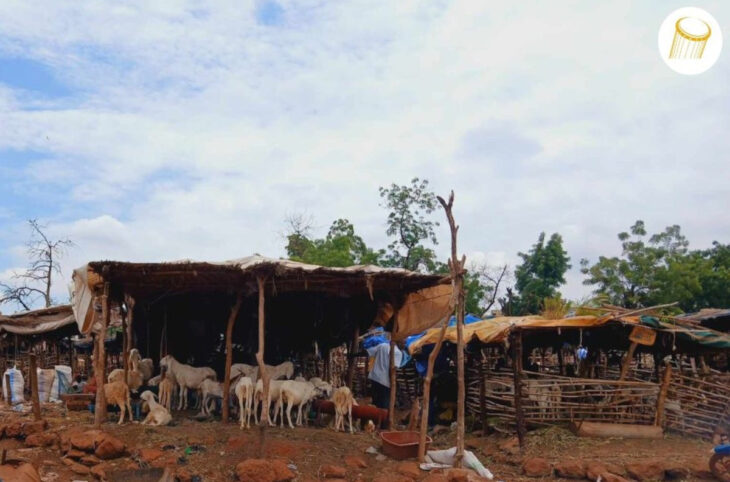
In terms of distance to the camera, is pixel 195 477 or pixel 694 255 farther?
pixel 694 255

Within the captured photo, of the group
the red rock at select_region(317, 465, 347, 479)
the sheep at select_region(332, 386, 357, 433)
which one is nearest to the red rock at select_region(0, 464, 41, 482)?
the red rock at select_region(317, 465, 347, 479)

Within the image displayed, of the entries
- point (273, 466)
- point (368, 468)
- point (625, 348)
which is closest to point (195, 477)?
point (273, 466)

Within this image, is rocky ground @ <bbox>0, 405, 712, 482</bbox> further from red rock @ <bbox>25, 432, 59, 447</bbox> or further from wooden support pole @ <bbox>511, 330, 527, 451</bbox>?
wooden support pole @ <bbox>511, 330, 527, 451</bbox>

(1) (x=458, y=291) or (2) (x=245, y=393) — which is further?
(2) (x=245, y=393)

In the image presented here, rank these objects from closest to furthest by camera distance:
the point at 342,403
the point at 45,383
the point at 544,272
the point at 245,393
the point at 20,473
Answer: the point at 20,473, the point at 245,393, the point at 342,403, the point at 45,383, the point at 544,272

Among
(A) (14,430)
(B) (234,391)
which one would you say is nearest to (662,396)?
(B) (234,391)

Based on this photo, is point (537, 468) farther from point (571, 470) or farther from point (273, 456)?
point (273, 456)

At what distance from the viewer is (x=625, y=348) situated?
1416 centimetres

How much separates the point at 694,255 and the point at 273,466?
30832 mm

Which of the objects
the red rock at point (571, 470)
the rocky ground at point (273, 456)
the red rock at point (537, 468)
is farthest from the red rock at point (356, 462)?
the red rock at point (571, 470)

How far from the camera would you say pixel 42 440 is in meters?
10.8

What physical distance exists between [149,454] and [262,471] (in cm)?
198

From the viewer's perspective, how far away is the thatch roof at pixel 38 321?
18.9 meters

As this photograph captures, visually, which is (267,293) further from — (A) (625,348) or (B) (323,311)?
(A) (625,348)
